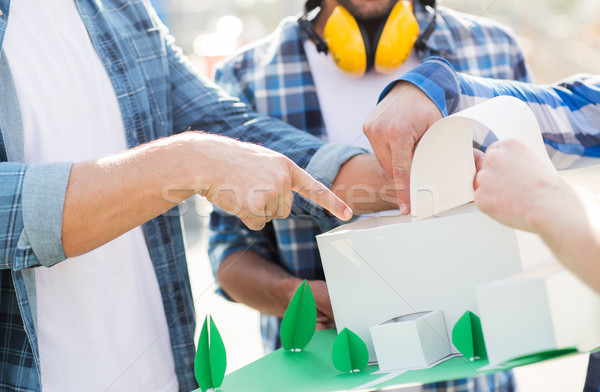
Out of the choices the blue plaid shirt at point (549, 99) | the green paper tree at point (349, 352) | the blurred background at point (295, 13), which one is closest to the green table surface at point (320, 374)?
the green paper tree at point (349, 352)

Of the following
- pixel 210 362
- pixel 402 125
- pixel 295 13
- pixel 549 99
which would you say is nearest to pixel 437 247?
pixel 402 125

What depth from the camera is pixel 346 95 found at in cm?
170

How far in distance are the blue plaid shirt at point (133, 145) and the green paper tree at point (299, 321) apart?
0.35 m

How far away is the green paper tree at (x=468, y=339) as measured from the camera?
2.97 ft

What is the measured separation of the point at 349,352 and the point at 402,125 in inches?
16.4

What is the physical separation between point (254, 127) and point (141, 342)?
0.58 metres

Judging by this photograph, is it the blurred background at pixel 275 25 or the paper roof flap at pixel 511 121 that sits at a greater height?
the blurred background at pixel 275 25

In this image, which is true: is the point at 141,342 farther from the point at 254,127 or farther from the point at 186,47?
the point at 186,47

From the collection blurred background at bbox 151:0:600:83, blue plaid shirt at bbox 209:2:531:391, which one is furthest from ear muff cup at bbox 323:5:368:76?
blurred background at bbox 151:0:600:83

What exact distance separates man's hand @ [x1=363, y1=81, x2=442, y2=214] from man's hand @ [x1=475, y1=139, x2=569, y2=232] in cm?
31

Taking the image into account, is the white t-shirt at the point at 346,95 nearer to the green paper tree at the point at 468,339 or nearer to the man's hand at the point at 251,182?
the man's hand at the point at 251,182

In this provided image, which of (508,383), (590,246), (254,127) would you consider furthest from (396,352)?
(508,383)

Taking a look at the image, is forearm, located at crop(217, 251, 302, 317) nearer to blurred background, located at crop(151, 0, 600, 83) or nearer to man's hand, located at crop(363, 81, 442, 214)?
man's hand, located at crop(363, 81, 442, 214)

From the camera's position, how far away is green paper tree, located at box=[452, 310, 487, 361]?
904mm
